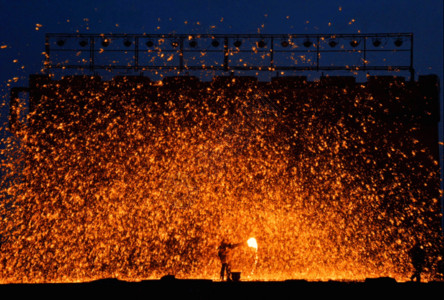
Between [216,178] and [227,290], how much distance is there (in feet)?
29.4

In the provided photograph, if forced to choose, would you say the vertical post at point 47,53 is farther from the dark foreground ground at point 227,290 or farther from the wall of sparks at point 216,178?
the dark foreground ground at point 227,290

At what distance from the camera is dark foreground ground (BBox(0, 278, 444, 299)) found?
5688 millimetres

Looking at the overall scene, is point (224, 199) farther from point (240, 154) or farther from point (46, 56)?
point (46, 56)

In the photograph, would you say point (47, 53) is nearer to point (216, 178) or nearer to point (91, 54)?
point (91, 54)

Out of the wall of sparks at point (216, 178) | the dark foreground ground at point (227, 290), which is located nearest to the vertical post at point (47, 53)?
the wall of sparks at point (216, 178)

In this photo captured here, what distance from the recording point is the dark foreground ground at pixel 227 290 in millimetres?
5688

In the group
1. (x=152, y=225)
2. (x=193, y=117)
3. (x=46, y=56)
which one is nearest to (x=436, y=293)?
(x=152, y=225)

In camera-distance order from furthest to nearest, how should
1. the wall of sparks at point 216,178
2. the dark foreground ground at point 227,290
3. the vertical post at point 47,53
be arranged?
1. the vertical post at point 47,53
2. the wall of sparks at point 216,178
3. the dark foreground ground at point 227,290

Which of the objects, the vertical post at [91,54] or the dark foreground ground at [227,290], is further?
Answer: the vertical post at [91,54]

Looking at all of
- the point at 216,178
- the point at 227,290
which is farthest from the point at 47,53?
the point at 227,290

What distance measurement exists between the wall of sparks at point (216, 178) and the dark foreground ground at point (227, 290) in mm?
7107

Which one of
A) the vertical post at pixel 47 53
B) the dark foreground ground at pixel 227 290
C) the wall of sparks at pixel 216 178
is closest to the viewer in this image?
the dark foreground ground at pixel 227 290

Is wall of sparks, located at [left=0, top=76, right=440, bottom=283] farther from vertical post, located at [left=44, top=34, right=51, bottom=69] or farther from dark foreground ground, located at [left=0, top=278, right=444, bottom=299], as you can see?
dark foreground ground, located at [left=0, top=278, right=444, bottom=299]

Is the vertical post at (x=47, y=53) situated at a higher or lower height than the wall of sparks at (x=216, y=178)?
higher
